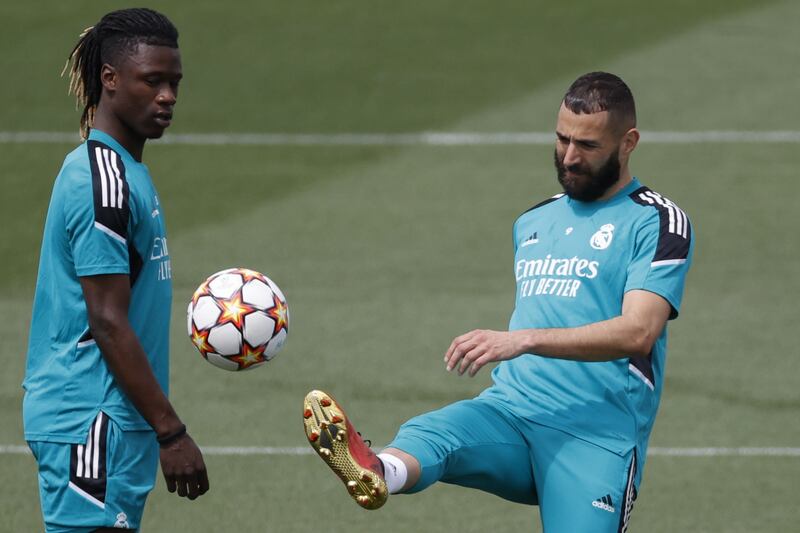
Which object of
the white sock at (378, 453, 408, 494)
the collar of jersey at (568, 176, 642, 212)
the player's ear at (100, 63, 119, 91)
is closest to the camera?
the player's ear at (100, 63, 119, 91)

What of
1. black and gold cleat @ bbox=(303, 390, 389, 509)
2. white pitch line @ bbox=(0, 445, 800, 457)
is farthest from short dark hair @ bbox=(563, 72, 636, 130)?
white pitch line @ bbox=(0, 445, 800, 457)

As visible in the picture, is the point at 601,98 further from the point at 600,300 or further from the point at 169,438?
the point at 169,438

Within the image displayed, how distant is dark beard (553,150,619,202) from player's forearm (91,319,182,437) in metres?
1.98

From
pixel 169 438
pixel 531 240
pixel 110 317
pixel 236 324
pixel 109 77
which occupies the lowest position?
pixel 169 438

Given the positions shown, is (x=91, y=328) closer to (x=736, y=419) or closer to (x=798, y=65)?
(x=736, y=419)

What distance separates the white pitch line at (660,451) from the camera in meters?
9.15

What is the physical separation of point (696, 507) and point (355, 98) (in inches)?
366

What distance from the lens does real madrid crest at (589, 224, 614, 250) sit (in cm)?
602

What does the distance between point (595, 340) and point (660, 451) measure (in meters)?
3.84

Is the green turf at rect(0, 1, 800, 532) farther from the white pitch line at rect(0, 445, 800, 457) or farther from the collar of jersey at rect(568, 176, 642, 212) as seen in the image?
the collar of jersey at rect(568, 176, 642, 212)

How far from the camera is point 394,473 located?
5.67 m

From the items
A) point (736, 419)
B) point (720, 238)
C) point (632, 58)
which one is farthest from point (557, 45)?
point (736, 419)

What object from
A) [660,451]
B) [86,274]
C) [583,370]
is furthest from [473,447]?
[660,451]

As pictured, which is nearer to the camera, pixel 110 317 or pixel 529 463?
pixel 110 317
